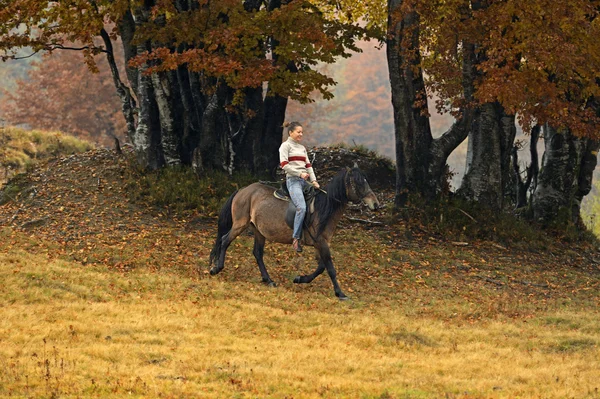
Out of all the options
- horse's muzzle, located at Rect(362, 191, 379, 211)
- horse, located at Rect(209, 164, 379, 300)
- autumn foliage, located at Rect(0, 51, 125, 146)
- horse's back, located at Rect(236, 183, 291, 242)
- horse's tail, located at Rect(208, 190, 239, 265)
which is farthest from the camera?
autumn foliage, located at Rect(0, 51, 125, 146)

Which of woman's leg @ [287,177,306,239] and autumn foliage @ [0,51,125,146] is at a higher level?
autumn foliage @ [0,51,125,146]

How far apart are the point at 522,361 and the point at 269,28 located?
1285cm

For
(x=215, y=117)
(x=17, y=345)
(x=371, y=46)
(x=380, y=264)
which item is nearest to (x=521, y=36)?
(x=380, y=264)

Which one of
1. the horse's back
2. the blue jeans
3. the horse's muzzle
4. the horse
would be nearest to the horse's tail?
the horse

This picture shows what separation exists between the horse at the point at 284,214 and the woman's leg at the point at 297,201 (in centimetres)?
20

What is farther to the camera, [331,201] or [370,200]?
[331,201]

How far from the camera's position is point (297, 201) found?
16.2 metres

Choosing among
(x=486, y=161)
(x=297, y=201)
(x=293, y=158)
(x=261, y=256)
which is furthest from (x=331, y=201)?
(x=486, y=161)

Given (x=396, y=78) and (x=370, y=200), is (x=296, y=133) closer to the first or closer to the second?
(x=370, y=200)

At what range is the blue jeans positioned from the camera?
16109mm

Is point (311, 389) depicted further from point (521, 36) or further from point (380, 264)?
point (521, 36)

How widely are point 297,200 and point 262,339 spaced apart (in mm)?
3957

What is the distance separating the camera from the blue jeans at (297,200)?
52.9ft

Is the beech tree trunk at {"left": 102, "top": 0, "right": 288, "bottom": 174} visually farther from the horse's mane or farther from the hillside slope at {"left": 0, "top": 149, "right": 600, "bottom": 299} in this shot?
the horse's mane
